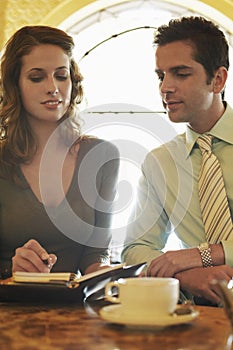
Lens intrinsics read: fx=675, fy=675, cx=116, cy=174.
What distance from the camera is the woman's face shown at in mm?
2346

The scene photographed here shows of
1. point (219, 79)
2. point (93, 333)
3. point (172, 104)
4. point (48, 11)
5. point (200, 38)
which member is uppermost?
point (48, 11)

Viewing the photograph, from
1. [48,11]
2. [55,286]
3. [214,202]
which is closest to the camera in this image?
[55,286]

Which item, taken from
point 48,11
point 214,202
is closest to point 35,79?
point 214,202

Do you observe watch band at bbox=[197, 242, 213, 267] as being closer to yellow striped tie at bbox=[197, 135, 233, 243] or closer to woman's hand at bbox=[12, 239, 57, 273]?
yellow striped tie at bbox=[197, 135, 233, 243]

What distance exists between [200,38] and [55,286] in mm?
1307

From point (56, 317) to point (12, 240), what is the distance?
0.88 m

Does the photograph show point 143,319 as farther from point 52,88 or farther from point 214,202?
point 52,88

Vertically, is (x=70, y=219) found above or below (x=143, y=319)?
above

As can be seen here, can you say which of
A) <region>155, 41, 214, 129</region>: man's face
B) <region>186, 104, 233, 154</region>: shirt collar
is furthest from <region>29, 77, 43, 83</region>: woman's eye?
<region>186, 104, 233, 154</region>: shirt collar

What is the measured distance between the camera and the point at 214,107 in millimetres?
2504

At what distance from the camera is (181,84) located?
2.43 meters

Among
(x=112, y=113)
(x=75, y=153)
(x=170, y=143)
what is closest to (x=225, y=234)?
(x=170, y=143)

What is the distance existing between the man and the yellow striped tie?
0.02m

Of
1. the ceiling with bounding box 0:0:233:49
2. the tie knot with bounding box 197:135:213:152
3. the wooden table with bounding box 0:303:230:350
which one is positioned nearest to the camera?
the wooden table with bounding box 0:303:230:350
